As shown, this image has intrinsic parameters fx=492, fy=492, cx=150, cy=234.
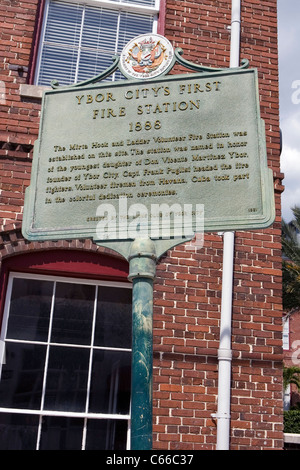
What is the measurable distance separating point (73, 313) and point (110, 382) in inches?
33.3

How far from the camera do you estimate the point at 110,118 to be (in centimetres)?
404

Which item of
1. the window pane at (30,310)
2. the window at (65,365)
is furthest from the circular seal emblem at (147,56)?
the window pane at (30,310)

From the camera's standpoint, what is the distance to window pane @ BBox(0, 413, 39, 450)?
16.1 ft

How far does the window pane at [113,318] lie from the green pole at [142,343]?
201cm

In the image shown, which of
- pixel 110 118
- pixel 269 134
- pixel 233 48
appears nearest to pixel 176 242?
pixel 110 118

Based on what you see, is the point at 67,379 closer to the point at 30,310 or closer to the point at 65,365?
the point at 65,365

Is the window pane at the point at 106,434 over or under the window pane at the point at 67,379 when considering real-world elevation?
under

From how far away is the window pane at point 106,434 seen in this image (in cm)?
501

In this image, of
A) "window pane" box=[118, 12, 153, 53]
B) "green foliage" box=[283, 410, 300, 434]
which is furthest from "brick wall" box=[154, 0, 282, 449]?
"green foliage" box=[283, 410, 300, 434]

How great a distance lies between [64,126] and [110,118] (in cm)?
40

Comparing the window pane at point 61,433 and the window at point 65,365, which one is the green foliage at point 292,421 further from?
the window pane at point 61,433

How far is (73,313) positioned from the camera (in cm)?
545

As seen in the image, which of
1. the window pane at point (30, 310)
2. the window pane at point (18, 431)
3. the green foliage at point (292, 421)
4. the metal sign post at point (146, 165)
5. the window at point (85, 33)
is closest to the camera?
the metal sign post at point (146, 165)
